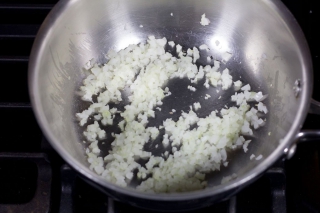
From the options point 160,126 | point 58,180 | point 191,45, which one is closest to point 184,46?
point 191,45

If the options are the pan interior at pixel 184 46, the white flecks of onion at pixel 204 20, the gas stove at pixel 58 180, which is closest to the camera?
the gas stove at pixel 58 180

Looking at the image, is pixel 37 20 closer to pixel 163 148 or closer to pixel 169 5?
pixel 169 5

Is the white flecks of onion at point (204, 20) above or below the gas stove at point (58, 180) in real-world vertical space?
above

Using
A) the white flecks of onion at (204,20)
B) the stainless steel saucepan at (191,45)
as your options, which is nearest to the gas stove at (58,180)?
the stainless steel saucepan at (191,45)

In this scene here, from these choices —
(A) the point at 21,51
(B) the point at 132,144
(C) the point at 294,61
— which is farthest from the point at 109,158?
(C) the point at 294,61

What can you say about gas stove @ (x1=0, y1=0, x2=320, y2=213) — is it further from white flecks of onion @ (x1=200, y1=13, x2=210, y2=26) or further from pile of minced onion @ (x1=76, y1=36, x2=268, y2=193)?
white flecks of onion @ (x1=200, y1=13, x2=210, y2=26)

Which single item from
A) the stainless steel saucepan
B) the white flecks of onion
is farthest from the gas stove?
the white flecks of onion

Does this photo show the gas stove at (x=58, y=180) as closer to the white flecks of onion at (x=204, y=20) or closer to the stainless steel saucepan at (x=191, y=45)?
the stainless steel saucepan at (x=191, y=45)
